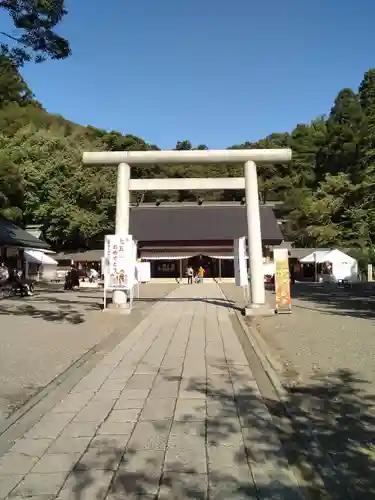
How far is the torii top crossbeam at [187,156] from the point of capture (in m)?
12.8

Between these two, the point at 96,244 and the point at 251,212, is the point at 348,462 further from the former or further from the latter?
the point at 96,244

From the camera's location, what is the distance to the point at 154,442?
11.6ft

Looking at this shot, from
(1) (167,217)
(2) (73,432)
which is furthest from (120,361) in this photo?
(1) (167,217)

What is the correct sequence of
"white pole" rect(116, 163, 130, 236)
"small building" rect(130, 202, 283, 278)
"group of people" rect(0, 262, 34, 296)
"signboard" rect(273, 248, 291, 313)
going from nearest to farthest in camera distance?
"signboard" rect(273, 248, 291, 313), "white pole" rect(116, 163, 130, 236), "group of people" rect(0, 262, 34, 296), "small building" rect(130, 202, 283, 278)

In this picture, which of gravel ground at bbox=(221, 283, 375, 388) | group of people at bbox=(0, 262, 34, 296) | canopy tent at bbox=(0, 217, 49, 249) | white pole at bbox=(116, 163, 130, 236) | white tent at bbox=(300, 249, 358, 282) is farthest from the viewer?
white tent at bbox=(300, 249, 358, 282)

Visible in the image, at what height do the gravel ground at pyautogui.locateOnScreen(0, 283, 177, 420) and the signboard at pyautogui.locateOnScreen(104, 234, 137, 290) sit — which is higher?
the signboard at pyautogui.locateOnScreen(104, 234, 137, 290)

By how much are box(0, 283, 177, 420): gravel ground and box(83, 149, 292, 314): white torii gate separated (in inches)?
71.8

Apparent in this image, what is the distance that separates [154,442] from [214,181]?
34.2 feet

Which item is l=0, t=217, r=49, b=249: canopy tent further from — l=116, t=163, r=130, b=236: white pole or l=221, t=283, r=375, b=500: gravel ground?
l=221, t=283, r=375, b=500: gravel ground

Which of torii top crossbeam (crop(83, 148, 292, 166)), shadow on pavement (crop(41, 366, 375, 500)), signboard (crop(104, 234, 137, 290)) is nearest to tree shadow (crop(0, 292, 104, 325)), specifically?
signboard (crop(104, 234, 137, 290))

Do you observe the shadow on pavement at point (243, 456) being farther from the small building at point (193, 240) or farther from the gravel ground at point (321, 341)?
the small building at point (193, 240)

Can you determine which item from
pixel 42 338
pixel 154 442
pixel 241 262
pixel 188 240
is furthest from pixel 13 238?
pixel 188 240

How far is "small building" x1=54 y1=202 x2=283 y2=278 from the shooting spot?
131 feet

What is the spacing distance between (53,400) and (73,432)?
3.29 feet
